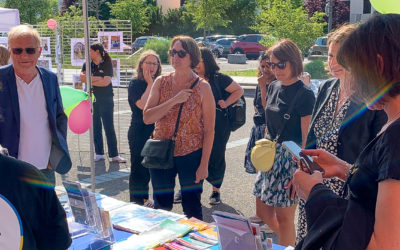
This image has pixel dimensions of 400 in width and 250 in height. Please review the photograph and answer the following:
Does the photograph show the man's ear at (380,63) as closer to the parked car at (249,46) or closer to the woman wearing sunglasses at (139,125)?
the woman wearing sunglasses at (139,125)

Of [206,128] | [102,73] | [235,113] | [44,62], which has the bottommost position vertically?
[235,113]

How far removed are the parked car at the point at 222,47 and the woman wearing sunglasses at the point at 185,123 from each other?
3050cm

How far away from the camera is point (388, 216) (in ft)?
4.03

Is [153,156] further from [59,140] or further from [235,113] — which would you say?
[235,113]

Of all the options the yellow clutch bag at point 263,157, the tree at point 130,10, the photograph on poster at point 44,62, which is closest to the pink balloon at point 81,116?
the yellow clutch bag at point 263,157

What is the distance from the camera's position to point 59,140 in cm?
341

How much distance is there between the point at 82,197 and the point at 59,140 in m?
1.09

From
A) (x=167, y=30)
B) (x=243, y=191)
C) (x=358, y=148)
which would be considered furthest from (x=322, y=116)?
(x=167, y=30)

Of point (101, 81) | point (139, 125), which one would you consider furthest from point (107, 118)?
point (139, 125)

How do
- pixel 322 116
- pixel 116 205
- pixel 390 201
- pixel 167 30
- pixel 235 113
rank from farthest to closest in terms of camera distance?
pixel 167 30, pixel 235 113, pixel 116 205, pixel 322 116, pixel 390 201

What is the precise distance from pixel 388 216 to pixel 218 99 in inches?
150

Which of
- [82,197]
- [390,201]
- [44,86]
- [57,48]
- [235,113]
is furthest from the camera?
[57,48]

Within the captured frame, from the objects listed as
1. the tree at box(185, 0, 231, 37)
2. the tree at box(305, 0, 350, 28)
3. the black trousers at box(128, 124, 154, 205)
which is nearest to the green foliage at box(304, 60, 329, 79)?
the tree at box(185, 0, 231, 37)

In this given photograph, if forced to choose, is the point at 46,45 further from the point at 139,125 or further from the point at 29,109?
the point at 29,109
